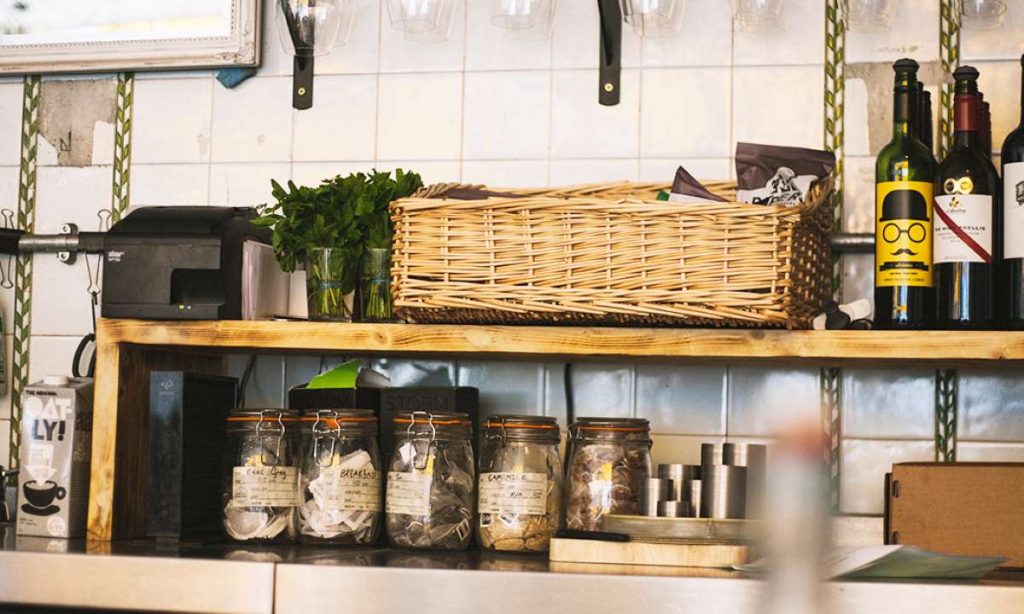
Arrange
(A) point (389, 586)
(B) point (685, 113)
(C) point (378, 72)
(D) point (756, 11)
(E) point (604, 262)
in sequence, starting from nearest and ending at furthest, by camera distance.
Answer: (A) point (389, 586)
(E) point (604, 262)
(D) point (756, 11)
(B) point (685, 113)
(C) point (378, 72)

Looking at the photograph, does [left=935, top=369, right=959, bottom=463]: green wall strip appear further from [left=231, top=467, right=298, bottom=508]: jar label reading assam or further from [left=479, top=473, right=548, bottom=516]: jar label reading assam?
[left=231, top=467, right=298, bottom=508]: jar label reading assam

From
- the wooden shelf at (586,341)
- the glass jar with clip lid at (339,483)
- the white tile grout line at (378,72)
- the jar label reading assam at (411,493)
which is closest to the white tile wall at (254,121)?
the white tile grout line at (378,72)

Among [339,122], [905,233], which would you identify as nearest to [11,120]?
[339,122]

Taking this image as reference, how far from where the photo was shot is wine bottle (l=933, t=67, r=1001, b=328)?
159cm

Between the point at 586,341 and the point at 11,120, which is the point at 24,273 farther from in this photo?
the point at 586,341

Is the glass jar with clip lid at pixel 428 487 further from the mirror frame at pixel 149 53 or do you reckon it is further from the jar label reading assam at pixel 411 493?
the mirror frame at pixel 149 53

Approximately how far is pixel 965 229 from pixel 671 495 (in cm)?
52

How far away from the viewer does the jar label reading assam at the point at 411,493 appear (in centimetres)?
163

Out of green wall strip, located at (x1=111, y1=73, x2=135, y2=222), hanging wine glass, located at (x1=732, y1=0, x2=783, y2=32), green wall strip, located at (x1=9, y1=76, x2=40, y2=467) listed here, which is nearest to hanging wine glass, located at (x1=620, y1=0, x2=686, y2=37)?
hanging wine glass, located at (x1=732, y1=0, x2=783, y2=32)

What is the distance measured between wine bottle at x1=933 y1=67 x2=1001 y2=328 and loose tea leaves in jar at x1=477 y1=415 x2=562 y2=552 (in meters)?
0.56

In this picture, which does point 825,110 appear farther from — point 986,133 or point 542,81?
point 542,81

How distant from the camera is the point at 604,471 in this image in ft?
5.35

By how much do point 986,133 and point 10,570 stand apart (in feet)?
4.72

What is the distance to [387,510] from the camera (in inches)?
65.6
